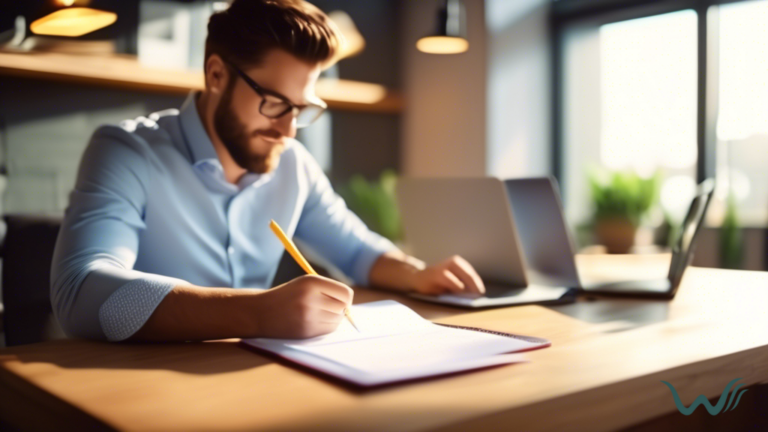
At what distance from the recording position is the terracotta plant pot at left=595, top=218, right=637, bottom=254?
314 cm

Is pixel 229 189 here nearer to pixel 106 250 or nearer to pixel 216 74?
pixel 216 74

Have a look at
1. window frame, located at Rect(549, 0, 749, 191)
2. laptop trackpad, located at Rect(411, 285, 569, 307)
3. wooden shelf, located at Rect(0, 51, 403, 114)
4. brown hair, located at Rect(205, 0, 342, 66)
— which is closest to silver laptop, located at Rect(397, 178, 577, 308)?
laptop trackpad, located at Rect(411, 285, 569, 307)

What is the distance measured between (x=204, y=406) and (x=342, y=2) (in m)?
3.39

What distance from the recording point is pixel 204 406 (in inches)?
20.8

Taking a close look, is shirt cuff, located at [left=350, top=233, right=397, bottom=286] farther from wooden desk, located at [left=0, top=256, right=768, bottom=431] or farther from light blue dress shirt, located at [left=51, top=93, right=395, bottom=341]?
wooden desk, located at [left=0, top=256, right=768, bottom=431]

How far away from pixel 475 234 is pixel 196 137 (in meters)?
0.67

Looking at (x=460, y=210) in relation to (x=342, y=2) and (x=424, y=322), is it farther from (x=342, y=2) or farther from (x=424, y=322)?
(x=342, y=2)

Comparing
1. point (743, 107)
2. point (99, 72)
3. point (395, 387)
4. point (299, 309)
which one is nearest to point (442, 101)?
point (743, 107)

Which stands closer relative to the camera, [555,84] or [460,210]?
[460,210]

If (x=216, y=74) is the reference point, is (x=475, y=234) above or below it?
below

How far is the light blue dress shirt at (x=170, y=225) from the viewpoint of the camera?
85cm

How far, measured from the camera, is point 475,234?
129 cm

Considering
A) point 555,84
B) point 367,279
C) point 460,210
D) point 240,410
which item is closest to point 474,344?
point 240,410

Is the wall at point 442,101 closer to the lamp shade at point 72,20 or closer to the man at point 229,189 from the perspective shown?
the man at point 229,189
